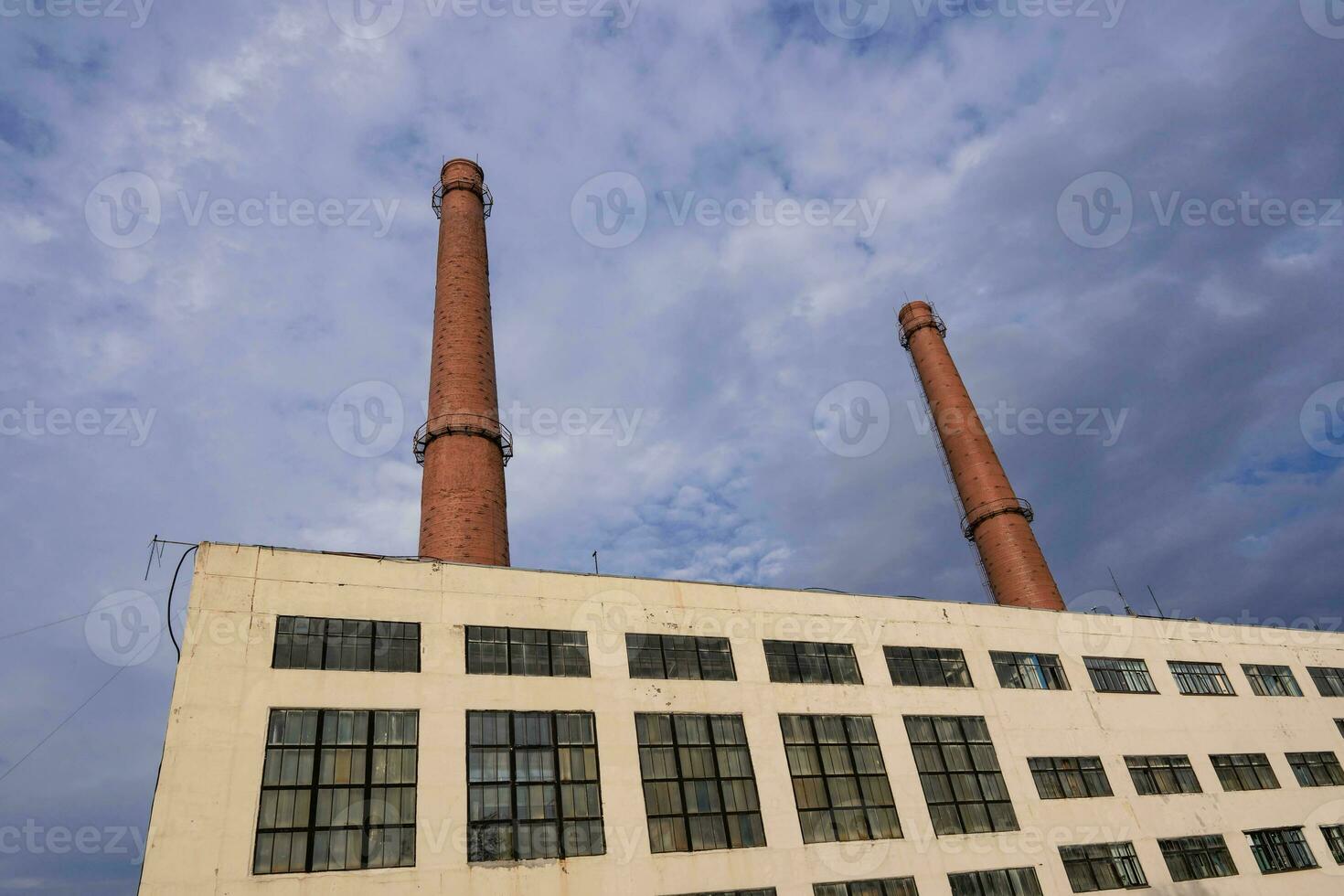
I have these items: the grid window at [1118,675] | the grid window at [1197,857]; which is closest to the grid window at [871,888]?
the grid window at [1197,857]

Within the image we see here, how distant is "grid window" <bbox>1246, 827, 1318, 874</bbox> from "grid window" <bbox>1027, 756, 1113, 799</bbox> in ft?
20.5

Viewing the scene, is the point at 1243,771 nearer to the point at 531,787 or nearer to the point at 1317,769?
the point at 1317,769

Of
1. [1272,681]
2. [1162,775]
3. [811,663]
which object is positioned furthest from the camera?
[1272,681]

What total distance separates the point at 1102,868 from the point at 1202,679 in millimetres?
10573

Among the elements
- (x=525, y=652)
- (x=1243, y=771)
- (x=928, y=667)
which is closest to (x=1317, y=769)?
(x=1243, y=771)

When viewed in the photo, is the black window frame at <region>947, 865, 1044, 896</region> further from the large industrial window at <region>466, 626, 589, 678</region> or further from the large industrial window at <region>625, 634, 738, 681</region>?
the large industrial window at <region>466, 626, 589, 678</region>

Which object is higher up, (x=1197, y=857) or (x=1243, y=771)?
(x=1243, y=771)

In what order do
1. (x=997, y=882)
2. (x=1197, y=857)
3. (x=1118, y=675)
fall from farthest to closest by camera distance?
(x=1118, y=675), (x=1197, y=857), (x=997, y=882)

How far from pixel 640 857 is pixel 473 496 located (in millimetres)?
13063

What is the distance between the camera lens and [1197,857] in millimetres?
25047

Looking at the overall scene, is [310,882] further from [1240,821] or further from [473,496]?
[1240,821]

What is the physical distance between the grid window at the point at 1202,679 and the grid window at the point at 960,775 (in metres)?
10.4

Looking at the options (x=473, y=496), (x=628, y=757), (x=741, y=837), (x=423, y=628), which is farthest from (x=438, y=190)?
(x=741, y=837)

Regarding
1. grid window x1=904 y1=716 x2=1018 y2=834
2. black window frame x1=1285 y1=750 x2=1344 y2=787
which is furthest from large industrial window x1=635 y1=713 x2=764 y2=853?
black window frame x1=1285 y1=750 x2=1344 y2=787
